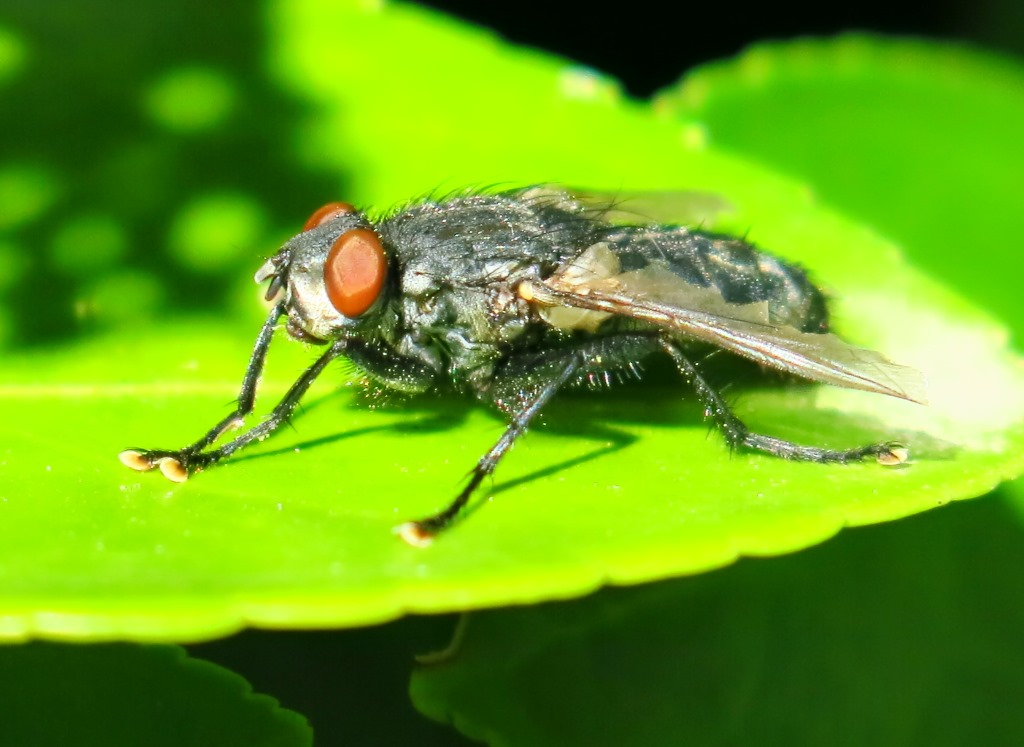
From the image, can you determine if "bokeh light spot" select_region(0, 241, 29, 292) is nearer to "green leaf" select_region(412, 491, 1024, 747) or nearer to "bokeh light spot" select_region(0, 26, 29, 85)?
"bokeh light spot" select_region(0, 26, 29, 85)

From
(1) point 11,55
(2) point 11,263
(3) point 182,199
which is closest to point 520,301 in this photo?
(3) point 182,199

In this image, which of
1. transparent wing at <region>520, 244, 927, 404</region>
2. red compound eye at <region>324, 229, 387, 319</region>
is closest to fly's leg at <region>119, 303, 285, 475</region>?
red compound eye at <region>324, 229, 387, 319</region>

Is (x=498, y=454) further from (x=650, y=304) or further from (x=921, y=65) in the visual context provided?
(x=921, y=65)

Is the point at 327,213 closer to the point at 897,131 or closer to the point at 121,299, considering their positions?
the point at 121,299

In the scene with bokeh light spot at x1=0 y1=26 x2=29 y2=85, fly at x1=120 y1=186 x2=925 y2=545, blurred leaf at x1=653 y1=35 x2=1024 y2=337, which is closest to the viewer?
fly at x1=120 y1=186 x2=925 y2=545

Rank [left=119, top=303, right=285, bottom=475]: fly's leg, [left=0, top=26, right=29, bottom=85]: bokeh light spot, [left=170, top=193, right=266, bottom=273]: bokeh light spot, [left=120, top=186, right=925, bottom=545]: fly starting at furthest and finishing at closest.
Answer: [left=0, top=26, right=29, bottom=85]: bokeh light spot, [left=170, top=193, right=266, bottom=273]: bokeh light spot, [left=120, top=186, right=925, bottom=545]: fly, [left=119, top=303, right=285, bottom=475]: fly's leg

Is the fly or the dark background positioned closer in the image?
the fly
